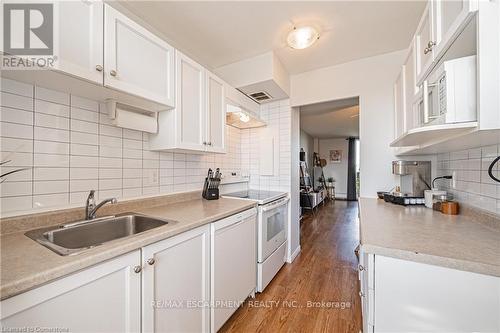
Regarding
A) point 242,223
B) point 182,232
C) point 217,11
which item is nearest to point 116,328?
point 182,232

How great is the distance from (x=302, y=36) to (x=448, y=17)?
1.00 metres

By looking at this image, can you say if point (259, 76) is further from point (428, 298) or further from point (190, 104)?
point (428, 298)

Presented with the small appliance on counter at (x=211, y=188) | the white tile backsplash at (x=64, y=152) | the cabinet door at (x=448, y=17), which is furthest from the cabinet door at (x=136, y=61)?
the cabinet door at (x=448, y=17)

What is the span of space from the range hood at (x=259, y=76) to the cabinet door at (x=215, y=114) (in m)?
0.34

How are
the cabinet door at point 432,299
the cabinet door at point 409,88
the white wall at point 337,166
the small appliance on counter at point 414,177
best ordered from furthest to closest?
the white wall at point 337,166
the small appliance on counter at point 414,177
the cabinet door at point 409,88
the cabinet door at point 432,299

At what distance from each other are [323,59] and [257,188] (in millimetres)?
1786

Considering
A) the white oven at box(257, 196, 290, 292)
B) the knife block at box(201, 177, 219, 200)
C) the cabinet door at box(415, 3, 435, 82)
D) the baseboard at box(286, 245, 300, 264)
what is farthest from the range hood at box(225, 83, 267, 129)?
the baseboard at box(286, 245, 300, 264)

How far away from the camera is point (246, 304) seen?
175 centimetres

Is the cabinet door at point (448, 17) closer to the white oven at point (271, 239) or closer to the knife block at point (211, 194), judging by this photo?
the white oven at point (271, 239)

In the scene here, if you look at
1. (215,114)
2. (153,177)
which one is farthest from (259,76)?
(153,177)

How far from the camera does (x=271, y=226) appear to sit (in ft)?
6.83

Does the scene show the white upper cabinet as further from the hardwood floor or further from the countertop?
the hardwood floor

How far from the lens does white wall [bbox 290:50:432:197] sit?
2.07 metres

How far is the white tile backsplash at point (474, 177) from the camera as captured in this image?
41.5 inches
